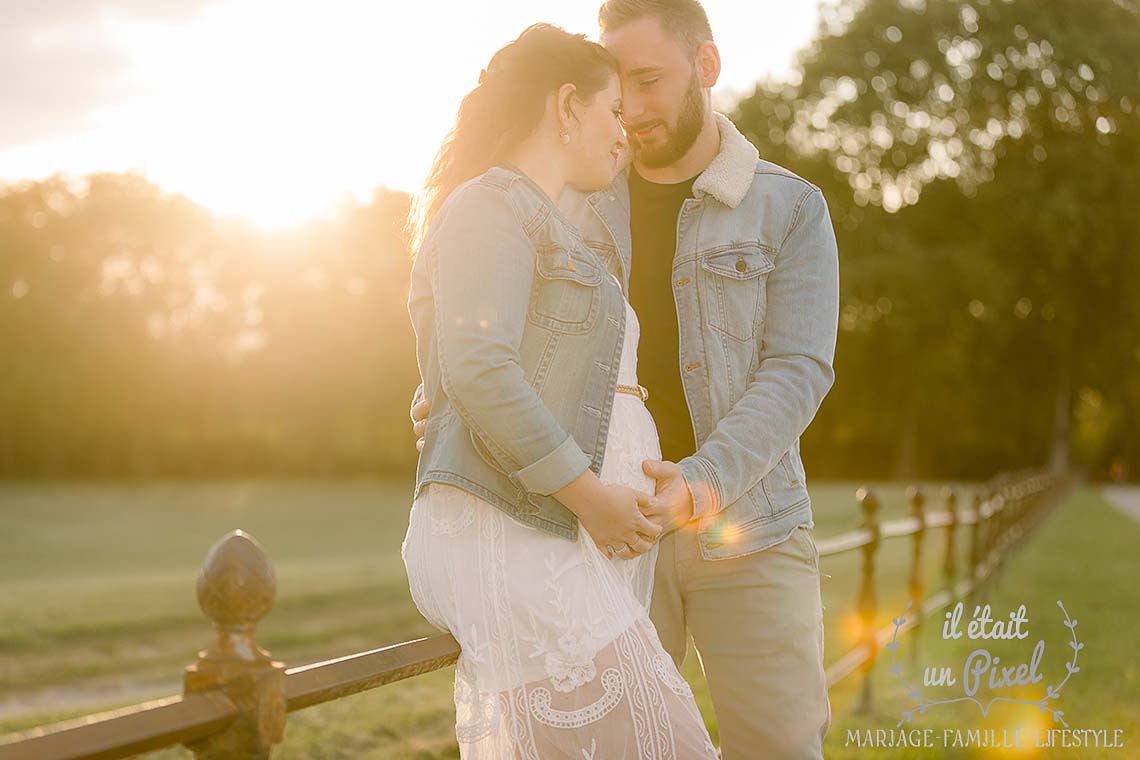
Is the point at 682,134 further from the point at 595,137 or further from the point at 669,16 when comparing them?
the point at 595,137

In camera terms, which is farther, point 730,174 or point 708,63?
point 708,63

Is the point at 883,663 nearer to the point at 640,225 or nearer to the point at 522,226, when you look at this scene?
the point at 640,225

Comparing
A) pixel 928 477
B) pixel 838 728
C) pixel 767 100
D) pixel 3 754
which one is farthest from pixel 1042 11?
pixel 3 754

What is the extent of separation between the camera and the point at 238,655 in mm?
1753

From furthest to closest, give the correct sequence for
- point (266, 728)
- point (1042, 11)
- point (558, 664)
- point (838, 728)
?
point (1042, 11)
point (838, 728)
point (558, 664)
point (266, 728)

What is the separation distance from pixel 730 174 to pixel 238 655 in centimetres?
176

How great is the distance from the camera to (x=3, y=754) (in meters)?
1.39

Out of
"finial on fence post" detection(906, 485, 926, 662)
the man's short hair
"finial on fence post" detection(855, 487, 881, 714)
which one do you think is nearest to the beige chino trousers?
the man's short hair

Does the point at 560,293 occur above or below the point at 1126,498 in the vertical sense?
above

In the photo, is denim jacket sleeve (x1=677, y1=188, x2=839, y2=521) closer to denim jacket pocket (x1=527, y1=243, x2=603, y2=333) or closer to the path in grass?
denim jacket pocket (x1=527, y1=243, x2=603, y2=333)

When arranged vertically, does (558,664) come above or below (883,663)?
above

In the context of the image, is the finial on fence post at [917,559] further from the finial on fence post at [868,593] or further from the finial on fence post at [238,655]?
the finial on fence post at [238,655]

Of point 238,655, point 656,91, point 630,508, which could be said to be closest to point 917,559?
point 656,91

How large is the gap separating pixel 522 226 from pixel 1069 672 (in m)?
6.93
